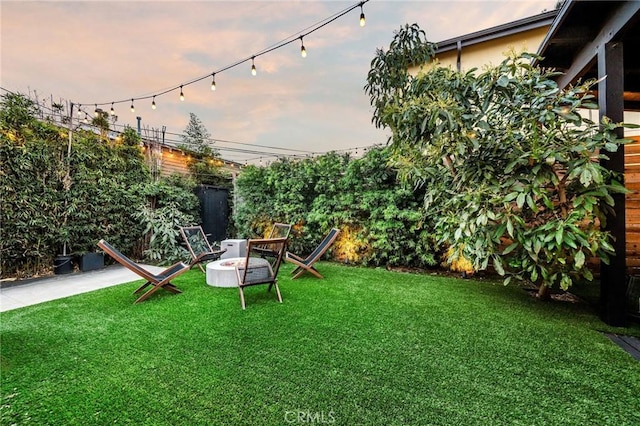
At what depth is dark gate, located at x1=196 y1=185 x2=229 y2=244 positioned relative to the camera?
8.02 m

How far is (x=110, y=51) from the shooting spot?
577cm

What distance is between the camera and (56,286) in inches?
175

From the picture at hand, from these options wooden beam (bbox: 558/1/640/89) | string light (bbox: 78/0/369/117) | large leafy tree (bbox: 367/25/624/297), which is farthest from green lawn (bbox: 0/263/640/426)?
string light (bbox: 78/0/369/117)

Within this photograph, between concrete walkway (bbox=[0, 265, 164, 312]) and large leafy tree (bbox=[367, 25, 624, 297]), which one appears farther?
concrete walkway (bbox=[0, 265, 164, 312])

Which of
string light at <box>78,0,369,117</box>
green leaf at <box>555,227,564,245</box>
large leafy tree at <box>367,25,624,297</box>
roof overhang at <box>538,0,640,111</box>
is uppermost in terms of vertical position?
string light at <box>78,0,369,117</box>

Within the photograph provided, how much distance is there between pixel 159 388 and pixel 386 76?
14.5 feet

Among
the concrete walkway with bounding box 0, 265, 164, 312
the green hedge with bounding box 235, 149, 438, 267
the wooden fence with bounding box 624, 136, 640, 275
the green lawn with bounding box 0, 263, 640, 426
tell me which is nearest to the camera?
the green lawn with bounding box 0, 263, 640, 426

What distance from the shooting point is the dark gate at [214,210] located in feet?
26.3

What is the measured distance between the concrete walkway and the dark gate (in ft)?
8.66

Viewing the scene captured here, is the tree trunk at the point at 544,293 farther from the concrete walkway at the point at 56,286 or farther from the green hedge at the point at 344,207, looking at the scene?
the concrete walkway at the point at 56,286

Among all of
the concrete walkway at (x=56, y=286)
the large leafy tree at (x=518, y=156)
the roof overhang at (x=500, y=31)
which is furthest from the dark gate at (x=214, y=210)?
the roof overhang at (x=500, y=31)

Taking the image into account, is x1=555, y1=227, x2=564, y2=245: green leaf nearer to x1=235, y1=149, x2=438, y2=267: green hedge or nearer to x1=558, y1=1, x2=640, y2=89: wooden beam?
x1=558, y1=1, x2=640, y2=89: wooden beam

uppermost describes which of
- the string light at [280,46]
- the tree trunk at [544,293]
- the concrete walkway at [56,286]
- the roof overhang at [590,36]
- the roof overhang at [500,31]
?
the roof overhang at [500,31]

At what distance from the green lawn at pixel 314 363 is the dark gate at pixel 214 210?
4.52 meters
